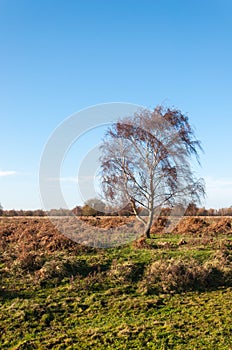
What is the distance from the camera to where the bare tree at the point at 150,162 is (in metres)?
22.8

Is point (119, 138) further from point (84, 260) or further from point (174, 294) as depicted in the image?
point (174, 294)

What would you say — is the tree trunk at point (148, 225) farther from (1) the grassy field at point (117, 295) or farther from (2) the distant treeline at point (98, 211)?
(1) the grassy field at point (117, 295)

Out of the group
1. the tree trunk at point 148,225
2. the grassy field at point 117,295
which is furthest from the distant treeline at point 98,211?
the grassy field at point 117,295

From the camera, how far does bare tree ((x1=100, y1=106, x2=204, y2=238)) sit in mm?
22828

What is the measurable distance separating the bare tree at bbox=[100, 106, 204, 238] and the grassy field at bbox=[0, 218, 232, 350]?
347 centimetres

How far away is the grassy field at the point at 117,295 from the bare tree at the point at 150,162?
136 inches

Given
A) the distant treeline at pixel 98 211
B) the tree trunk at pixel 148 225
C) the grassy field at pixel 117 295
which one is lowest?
the grassy field at pixel 117 295

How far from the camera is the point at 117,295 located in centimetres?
1402

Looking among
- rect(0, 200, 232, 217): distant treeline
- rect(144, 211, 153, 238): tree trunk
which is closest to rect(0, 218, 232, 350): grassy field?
rect(144, 211, 153, 238): tree trunk

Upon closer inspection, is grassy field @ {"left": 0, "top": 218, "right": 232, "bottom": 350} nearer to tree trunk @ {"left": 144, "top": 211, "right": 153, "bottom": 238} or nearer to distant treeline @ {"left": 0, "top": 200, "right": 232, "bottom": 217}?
tree trunk @ {"left": 144, "top": 211, "right": 153, "bottom": 238}

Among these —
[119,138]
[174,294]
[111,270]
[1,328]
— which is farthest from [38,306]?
[119,138]

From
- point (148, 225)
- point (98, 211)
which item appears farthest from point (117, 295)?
point (98, 211)

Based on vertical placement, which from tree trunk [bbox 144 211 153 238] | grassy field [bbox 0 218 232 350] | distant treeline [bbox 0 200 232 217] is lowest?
grassy field [bbox 0 218 232 350]

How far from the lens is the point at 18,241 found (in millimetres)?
22281
